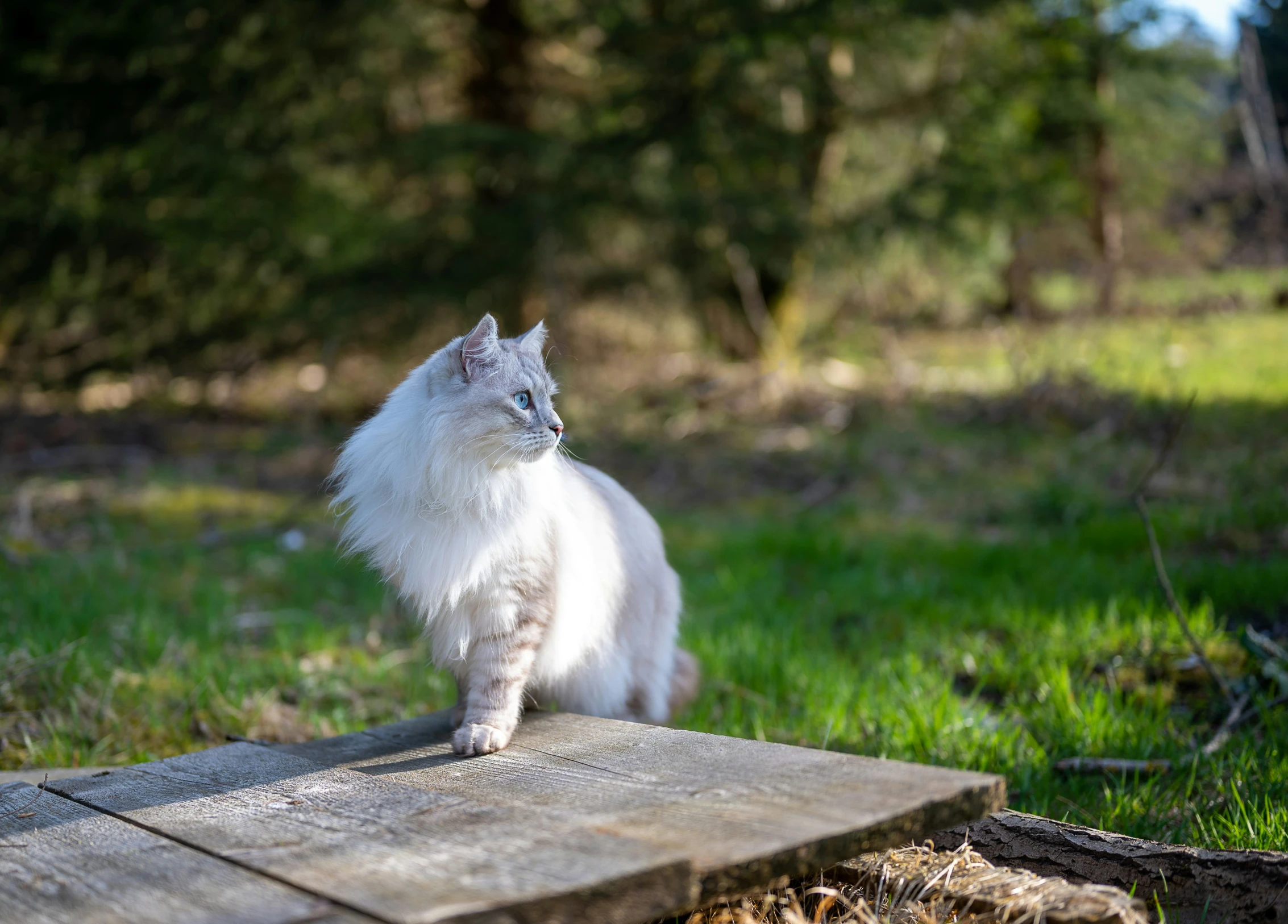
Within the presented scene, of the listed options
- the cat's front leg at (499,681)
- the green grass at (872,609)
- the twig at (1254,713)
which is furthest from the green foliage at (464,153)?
the cat's front leg at (499,681)

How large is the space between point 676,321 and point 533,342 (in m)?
7.99

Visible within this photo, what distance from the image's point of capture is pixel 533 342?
295 centimetres

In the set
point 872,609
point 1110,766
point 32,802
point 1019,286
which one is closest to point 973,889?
point 1110,766

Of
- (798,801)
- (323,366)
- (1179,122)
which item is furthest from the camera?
(1179,122)

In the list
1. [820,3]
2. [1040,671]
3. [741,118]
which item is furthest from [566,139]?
[1040,671]

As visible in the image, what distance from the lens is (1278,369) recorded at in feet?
28.9

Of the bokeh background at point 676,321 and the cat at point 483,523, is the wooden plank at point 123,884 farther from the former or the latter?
the bokeh background at point 676,321

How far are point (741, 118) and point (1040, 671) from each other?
5.94 meters

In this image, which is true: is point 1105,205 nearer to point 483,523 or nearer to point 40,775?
point 483,523

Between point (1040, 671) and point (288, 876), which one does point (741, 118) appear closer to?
point (1040, 671)

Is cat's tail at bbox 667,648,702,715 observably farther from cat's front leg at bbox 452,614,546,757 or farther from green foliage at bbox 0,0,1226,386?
green foliage at bbox 0,0,1226,386

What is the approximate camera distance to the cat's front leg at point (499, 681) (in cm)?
257

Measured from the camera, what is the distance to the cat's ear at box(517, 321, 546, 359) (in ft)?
9.51

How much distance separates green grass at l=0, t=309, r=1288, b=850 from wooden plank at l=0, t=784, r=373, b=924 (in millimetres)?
1193
